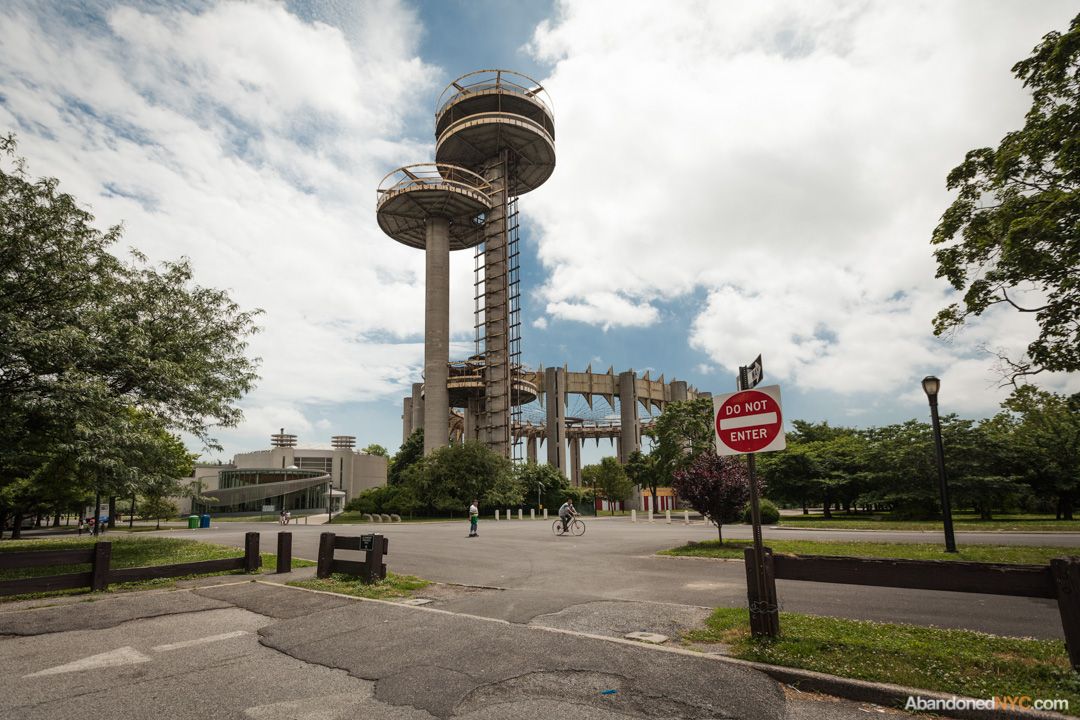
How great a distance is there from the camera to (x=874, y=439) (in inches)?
1689

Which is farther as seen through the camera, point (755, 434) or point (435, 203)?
point (435, 203)

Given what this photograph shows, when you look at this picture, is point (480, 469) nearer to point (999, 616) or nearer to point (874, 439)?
point (874, 439)

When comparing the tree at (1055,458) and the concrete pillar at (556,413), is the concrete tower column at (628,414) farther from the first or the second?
the tree at (1055,458)

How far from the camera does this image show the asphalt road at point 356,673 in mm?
5000

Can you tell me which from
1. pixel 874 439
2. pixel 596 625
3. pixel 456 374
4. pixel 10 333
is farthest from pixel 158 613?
pixel 456 374

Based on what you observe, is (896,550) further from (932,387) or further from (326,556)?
(326,556)

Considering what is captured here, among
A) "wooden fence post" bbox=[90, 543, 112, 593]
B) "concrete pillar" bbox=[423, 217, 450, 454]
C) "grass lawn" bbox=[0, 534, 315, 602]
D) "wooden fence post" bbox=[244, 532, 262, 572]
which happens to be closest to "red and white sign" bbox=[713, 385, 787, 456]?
"wooden fence post" bbox=[244, 532, 262, 572]

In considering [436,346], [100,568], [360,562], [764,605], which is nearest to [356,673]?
[764,605]

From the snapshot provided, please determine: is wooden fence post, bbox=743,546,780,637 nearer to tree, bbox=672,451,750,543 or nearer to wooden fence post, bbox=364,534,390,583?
wooden fence post, bbox=364,534,390,583

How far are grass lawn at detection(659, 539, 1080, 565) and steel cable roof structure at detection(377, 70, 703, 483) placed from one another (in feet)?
150

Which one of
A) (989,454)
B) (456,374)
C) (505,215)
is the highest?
(505,215)

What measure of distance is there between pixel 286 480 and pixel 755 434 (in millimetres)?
87864

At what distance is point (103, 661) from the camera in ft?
21.5

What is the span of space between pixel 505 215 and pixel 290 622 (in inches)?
2594
